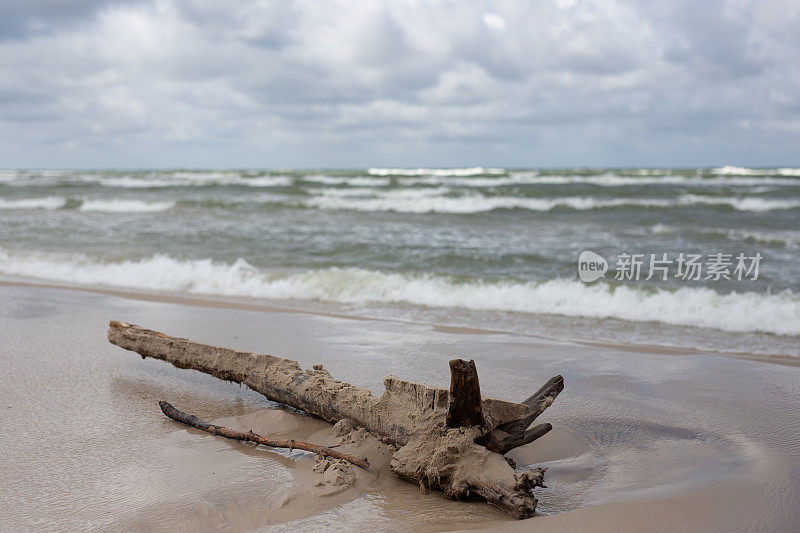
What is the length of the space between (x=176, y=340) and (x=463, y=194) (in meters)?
22.9

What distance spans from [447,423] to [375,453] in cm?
47

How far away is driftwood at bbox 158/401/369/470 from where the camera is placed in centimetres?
275

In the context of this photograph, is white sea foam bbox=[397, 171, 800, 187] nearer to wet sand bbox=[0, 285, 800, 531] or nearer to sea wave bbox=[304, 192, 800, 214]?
sea wave bbox=[304, 192, 800, 214]

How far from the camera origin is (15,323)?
219 inches

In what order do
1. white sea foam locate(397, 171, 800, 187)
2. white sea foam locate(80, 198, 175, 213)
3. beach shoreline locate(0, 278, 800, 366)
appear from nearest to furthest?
1. beach shoreline locate(0, 278, 800, 366)
2. white sea foam locate(80, 198, 175, 213)
3. white sea foam locate(397, 171, 800, 187)

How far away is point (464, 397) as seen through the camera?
2.50 meters

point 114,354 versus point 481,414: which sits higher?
point 481,414

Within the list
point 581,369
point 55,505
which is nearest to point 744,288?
point 581,369

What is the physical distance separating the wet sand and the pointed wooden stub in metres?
0.34

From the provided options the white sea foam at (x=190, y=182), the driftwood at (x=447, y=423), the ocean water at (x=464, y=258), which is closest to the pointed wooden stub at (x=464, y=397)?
the driftwood at (x=447, y=423)

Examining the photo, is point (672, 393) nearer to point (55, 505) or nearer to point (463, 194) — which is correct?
point (55, 505)

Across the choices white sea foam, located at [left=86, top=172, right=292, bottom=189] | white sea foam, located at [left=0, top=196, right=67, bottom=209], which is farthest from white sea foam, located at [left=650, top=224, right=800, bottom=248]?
white sea foam, located at [left=86, top=172, right=292, bottom=189]

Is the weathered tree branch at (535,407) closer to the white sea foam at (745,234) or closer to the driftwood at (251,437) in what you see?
the driftwood at (251,437)

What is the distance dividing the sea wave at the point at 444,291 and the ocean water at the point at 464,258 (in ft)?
0.08
